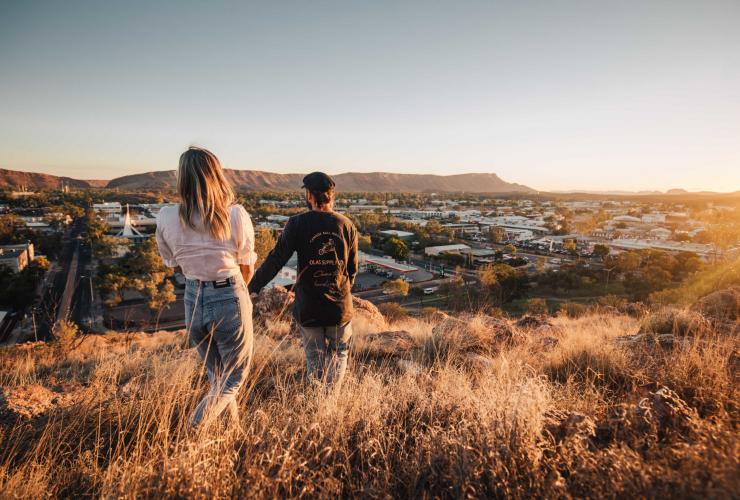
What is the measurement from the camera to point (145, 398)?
2488 mm

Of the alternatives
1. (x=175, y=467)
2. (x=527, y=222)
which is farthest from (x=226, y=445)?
(x=527, y=222)

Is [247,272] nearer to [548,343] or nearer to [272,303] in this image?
[548,343]

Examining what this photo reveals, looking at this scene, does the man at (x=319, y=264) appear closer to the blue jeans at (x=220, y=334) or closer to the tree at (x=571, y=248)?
the blue jeans at (x=220, y=334)

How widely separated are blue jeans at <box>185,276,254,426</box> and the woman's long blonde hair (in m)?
0.33

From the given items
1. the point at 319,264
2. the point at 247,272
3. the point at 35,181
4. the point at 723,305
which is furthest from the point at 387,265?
the point at 35,181

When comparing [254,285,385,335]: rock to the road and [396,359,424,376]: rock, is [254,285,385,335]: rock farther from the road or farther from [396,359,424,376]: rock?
the road

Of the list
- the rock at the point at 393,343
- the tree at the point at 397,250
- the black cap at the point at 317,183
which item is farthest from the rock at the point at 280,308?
the tree at the point at 397,250

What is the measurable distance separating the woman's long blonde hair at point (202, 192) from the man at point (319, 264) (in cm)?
55

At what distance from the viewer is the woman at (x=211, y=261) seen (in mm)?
1991

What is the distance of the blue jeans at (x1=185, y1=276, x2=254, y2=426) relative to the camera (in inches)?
80.0

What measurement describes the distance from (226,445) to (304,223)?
56.4 inches

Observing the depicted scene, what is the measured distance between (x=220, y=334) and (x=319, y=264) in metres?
0.81

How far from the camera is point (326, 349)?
271cm

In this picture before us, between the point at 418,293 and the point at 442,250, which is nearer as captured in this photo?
the point at 418,293
